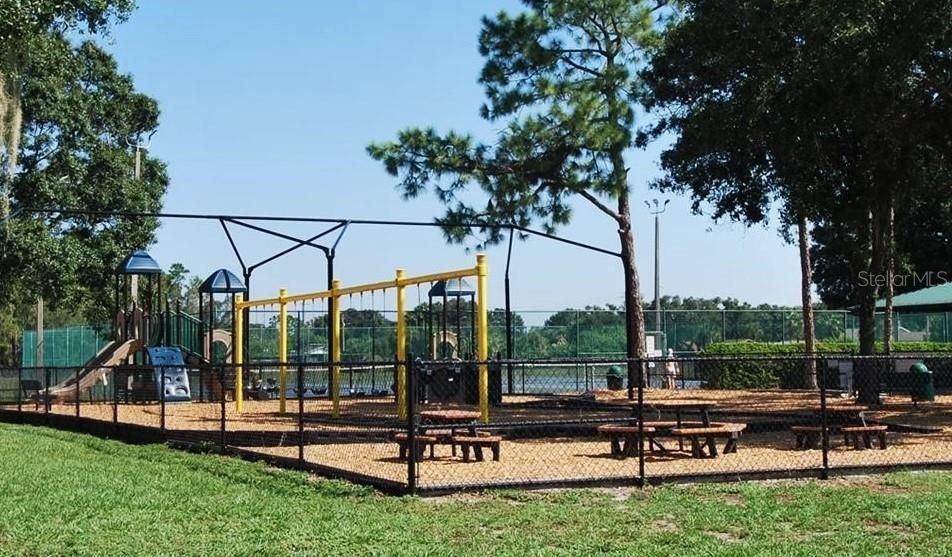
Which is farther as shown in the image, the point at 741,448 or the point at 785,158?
the point at 785,158

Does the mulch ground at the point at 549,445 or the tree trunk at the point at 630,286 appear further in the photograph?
the tree trunk at the point at 630,286

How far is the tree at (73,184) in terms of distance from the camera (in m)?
32.0

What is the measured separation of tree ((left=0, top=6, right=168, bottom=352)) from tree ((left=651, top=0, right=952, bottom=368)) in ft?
57.6

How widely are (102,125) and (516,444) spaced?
24446mm

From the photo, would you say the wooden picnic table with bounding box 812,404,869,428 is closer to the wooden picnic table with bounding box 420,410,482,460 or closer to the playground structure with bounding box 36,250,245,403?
the wooden picnic table with bounding box 420,410,482,460

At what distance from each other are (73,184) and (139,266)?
6.95 metres

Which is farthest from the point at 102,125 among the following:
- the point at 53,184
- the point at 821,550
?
the point at 821,550

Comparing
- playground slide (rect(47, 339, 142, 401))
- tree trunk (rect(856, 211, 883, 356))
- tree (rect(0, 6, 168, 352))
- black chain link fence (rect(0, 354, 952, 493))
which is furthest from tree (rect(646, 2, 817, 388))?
tree (rect(0, 6, 168, 352))

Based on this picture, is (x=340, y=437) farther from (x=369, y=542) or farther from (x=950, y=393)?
(x=950, y=393)

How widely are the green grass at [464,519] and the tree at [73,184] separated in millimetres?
21141

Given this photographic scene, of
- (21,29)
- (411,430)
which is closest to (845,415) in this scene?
(411,430)

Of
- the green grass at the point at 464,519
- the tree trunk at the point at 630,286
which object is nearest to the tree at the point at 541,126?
the tree trunk at the point at 630,286

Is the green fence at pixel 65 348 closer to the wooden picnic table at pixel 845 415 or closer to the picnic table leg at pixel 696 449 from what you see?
the wooden picnic table at pixel 845 415

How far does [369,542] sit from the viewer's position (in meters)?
8.34
